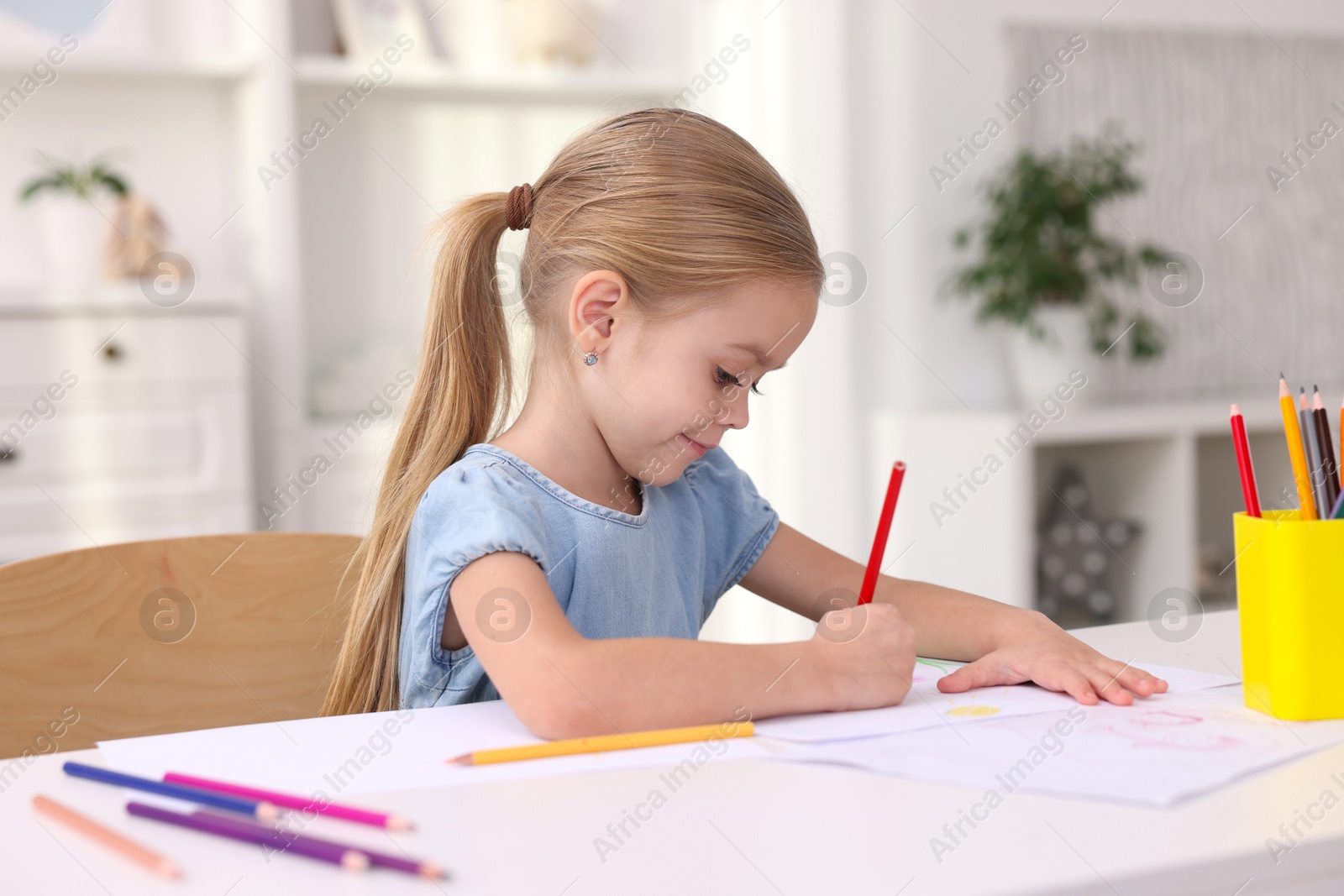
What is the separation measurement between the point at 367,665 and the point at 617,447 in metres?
0.25

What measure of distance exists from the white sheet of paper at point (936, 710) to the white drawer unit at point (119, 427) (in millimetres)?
1694

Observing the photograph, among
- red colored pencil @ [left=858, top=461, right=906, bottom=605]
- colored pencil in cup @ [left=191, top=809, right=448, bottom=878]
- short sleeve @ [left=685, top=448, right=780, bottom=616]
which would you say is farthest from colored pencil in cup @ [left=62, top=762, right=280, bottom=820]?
short sleeve @ [left=685, top=448, right=780, bottom=616]

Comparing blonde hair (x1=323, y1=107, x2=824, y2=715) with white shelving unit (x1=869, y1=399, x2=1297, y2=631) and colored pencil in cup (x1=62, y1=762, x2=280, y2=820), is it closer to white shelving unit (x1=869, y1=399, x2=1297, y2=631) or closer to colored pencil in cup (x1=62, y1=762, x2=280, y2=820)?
colored pencil in cup (x1=62, y1=762, x2=280, y2=820)

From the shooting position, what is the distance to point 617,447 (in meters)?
0.99

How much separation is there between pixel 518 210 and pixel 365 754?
51 centimetres

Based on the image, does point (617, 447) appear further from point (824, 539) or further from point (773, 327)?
point (824, 539)

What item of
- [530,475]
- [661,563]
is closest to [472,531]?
[530,475]

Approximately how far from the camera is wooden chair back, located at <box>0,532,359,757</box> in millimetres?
881

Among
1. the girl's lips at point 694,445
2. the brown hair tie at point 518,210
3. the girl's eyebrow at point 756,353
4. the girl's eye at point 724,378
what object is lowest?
the girl's lips at point 694,445

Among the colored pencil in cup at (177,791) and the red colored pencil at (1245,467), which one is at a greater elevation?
the red colored pencil at (1245,467)

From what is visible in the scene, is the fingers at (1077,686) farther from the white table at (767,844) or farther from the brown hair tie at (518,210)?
the brown hair tie at (518,210)

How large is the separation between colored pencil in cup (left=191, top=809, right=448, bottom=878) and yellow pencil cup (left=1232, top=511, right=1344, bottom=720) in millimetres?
446

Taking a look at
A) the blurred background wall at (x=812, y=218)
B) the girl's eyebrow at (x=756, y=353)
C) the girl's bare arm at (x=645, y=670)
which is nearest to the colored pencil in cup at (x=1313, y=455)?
the girl's bare arm at (x=645, y=670)

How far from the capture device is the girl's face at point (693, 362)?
92cm
